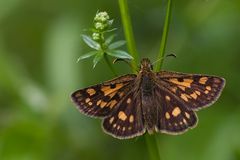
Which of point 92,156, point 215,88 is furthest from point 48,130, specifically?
point 215,88

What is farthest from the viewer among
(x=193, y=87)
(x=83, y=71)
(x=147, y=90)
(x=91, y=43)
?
(x=83, y=71)

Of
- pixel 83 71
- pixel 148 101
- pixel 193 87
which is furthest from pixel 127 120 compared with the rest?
pixel 83 71

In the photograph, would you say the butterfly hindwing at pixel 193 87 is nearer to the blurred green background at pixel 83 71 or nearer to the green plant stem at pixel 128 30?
the green plant stem at pixel 128 30

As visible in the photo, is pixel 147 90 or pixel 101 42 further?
pixel 147 90

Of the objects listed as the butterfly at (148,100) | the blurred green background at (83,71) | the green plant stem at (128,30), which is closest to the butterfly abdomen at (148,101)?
the butterfly at (148,100)

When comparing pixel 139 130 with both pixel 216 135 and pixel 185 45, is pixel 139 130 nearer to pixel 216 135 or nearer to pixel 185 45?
pixel 216 135

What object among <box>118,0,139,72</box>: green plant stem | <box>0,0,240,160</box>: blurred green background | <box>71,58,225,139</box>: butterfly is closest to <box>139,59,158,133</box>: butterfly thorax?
<box>71,58,225,139</box>: butterfly

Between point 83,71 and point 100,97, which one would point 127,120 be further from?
point 83,71
